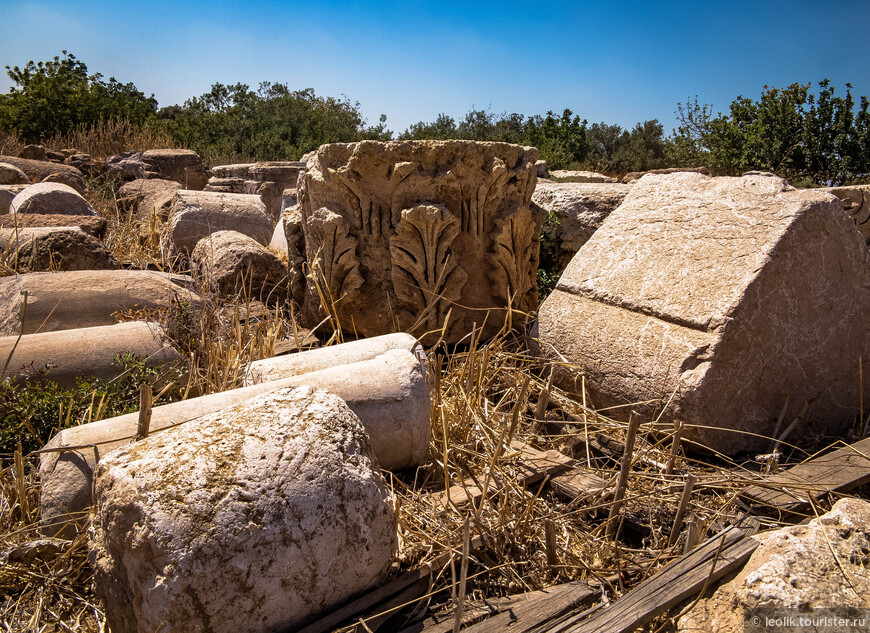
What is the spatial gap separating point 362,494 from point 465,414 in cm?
111

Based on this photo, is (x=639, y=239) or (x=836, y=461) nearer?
(x=836, y=461)

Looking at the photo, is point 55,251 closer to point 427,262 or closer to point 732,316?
point 427,262

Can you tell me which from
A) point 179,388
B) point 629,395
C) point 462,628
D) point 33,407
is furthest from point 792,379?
point 33,407

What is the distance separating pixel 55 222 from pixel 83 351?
9.51 ft

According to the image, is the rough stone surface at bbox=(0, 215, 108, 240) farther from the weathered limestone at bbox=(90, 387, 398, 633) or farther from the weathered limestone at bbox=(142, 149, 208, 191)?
the weathered limestone at bbox=(142, 149, 208, 191)

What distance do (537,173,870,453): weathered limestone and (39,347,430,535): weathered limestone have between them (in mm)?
1051

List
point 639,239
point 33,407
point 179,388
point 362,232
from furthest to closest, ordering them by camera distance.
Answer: point 362,232 → point 639,239 → point 179,388 → point 33,407

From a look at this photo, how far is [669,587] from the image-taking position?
1742 millimetres

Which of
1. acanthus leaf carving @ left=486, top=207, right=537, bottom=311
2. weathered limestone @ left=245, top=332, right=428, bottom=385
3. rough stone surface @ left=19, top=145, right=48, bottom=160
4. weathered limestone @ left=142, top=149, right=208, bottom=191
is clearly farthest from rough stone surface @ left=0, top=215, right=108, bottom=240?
rough stone surface @ left=19, top=145, right=48, bottom=160

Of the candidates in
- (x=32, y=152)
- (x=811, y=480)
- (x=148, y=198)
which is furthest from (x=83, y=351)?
(x=32, y=152)

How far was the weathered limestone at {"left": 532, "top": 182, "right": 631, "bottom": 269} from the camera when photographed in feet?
14.8

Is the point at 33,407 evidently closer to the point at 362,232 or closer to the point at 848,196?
the point at 362,232

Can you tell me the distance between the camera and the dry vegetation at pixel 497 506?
189cm

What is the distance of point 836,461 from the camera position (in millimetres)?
2541
